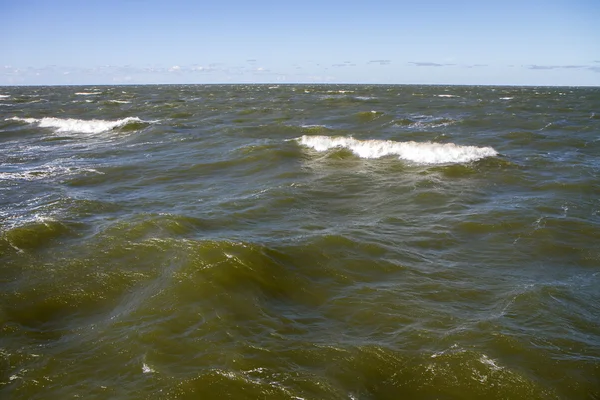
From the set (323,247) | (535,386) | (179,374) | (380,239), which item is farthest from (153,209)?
(535,386)

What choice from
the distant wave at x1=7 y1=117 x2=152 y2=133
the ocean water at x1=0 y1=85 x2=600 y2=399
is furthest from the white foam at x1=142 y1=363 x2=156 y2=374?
the distant wave at x1=7 y1=117 x2=152 y2=133

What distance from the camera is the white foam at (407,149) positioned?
16812 millimetres

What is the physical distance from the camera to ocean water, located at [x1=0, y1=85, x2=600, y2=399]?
4.94 metres

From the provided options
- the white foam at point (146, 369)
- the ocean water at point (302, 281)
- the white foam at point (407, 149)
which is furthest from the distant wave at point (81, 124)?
the white foam at point (146, 369)

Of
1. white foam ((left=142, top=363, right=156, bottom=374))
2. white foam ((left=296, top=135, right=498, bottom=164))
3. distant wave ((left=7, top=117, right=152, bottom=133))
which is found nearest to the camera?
white foam ((left=142, top=363, right=156, bottom=374))

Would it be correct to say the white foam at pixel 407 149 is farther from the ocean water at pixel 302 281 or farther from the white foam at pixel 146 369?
the white foam at pixel 146 369

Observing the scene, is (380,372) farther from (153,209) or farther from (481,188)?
(481,188)

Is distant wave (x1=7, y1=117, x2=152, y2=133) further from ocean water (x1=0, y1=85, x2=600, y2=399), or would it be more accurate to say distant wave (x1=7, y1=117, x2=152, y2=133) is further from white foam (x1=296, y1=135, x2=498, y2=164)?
white foam (x1=296, y1=135, x2=498, y2=164)

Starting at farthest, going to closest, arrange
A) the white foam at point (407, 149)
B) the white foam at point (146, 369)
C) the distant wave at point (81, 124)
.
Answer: the distant wave at point (81, 124), the white foam at point (407, 149), the white foam at point (146, 369)

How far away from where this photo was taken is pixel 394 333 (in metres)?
5.75

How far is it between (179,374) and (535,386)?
13.6 feet

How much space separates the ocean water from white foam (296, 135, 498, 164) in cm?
72

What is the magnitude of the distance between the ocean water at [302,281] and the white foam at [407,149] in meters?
0.72

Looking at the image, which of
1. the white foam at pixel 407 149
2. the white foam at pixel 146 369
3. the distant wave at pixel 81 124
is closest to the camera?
the white foam at pixel 146 369
